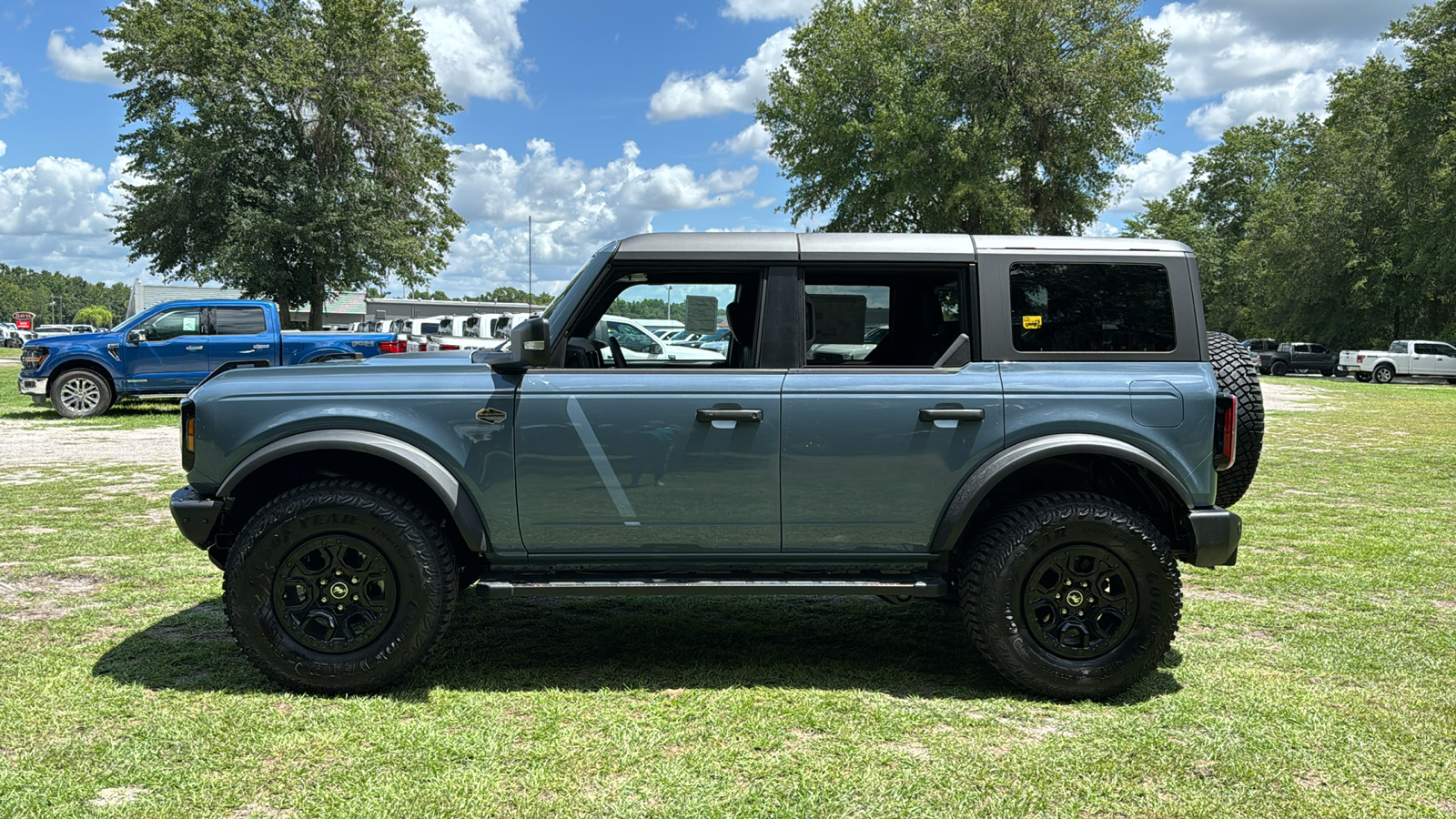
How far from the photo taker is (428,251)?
3556 centimetres

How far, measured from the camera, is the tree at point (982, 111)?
30531 mm

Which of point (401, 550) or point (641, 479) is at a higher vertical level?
point (641, 479)

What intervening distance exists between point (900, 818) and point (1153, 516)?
2.07 m

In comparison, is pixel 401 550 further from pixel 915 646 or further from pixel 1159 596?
pixel 1159 596

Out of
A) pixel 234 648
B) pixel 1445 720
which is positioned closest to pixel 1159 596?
pixel 1445 720

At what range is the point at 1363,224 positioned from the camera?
45.5 metres

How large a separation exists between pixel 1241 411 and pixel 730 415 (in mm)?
2334

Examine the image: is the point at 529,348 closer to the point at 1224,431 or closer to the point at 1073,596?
the point at 1073,596

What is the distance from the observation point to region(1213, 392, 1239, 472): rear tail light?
4223 mm

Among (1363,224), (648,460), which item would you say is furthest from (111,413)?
(1363,224)

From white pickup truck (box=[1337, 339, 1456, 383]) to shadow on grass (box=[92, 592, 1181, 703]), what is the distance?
128 ft

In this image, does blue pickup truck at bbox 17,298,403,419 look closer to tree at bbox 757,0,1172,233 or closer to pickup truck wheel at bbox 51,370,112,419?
pickup truck wheel at bbox 51,370,112,419

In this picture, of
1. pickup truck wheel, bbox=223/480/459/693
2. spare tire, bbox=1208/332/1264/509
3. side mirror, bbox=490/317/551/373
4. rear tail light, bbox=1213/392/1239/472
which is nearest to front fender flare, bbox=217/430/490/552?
pickup truck wheel, bbox=223/480/459/693

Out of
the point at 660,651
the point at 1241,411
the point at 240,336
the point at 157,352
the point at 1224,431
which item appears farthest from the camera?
the point at 240,336
